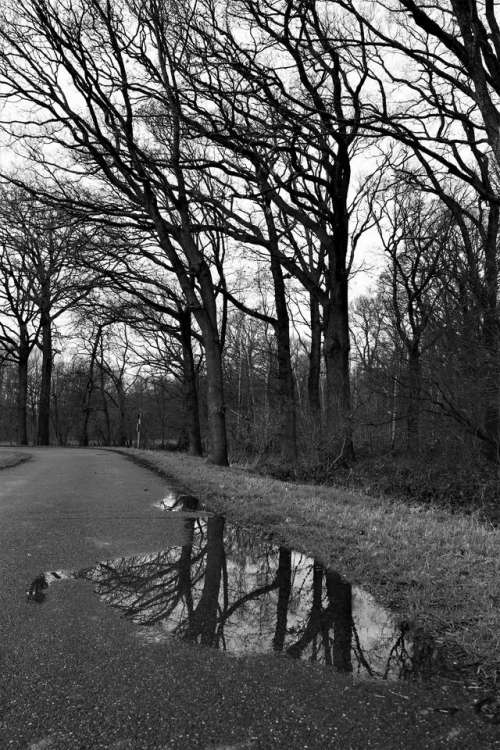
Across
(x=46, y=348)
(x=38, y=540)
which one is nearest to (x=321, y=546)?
(x=38, y=540)

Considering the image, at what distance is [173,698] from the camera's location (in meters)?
2.89

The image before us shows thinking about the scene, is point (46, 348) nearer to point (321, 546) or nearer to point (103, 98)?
point (103, 98)

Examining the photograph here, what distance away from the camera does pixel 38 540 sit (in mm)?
6305

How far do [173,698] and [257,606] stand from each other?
5.43ft

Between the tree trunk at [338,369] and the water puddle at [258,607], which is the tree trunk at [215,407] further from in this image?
the water puddle at [258,607]

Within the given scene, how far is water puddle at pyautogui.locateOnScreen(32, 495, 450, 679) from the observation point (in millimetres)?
3605

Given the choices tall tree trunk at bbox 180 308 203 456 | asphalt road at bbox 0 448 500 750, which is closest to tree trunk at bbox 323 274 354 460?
tall tree trunk at bbox 180 308 203 456

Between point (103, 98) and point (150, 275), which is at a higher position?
point (103, 98)

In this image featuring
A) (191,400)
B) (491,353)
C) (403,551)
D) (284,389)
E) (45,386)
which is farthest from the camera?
(45,386)

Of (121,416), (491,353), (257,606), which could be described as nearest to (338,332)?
(491,353)

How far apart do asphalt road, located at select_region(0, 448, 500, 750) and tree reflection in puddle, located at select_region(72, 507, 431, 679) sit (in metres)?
0.21

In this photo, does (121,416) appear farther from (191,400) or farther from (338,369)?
(338,369)

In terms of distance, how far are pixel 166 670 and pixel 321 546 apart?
3400mm

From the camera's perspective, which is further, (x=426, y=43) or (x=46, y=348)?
(x=46, y=348)
